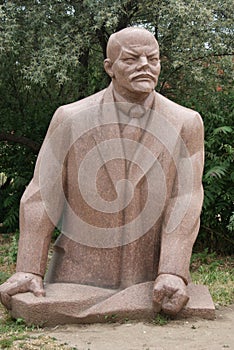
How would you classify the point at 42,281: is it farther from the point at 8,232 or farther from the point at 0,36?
the point at 8,232

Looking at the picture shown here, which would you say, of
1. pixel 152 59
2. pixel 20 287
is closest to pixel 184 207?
pixel 152 59

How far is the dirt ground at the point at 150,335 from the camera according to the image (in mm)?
4375

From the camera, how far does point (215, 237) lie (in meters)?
8.48

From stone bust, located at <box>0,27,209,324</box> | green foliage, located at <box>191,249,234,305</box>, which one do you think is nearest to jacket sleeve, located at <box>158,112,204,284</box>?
stone bust, located at <box>0,27,209,324</box>

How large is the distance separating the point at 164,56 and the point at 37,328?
17.3ft

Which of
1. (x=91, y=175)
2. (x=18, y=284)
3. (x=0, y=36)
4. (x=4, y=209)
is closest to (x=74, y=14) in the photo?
(x=0, y=36)

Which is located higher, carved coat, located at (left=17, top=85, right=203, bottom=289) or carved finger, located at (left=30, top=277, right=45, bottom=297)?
carved coat, located at (left=17, top=85, right=203, bottom=289)

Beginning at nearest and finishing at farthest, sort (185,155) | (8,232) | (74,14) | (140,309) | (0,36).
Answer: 1. (140,309)
2. (185,155)
3. (0,36)
4. (74,14)
5. (8,232)

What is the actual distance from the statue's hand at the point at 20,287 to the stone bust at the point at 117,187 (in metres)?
0.07

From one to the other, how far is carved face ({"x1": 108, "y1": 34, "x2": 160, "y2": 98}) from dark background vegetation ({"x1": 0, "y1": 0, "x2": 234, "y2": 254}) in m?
2.83

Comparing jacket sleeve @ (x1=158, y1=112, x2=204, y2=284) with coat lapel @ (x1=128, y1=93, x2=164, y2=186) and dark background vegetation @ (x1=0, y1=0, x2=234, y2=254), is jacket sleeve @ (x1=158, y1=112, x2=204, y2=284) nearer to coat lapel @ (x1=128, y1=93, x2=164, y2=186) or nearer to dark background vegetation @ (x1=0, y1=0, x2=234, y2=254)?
coat lapel @ (x1=128, y1=93, x2=164, y2=186)

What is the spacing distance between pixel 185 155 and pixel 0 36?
151 inches

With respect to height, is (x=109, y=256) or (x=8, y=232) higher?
(x=109, y=256)

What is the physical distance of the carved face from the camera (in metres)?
4.96
